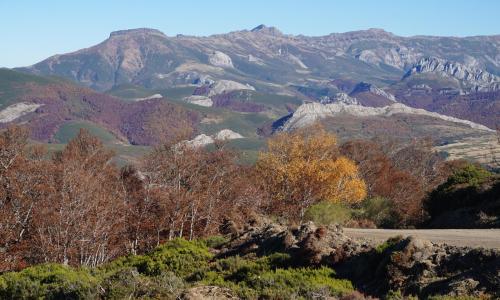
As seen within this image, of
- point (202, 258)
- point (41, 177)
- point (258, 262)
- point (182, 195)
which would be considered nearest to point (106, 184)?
point (41, 177)

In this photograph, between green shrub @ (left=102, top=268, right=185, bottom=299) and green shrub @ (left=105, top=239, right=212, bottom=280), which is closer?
green shrub @ (left=102, top=268, right=185, bottom=299)

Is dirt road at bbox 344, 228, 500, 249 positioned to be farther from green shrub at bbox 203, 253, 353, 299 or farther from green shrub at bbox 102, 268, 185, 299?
green shrub at bbox 102, 268, 185, 299

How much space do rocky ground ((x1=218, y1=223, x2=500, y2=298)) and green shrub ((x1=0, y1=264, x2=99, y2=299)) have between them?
668 cm

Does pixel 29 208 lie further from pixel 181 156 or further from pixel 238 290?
pixel 238 290

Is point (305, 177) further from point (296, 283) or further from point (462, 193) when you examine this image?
point (296, 283)

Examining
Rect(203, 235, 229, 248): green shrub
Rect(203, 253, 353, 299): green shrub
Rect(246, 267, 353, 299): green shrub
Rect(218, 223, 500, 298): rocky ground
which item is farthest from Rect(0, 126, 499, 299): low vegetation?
Rect(246, 267, 353, 299): green shrub

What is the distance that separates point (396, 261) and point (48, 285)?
1182 centimetres

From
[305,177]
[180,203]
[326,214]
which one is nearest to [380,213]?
[326,214]

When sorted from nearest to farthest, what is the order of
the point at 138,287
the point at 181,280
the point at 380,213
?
the point at 138,287 < the point at 181,280 < the point at 380,213

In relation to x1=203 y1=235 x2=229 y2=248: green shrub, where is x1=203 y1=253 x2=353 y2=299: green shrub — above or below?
above

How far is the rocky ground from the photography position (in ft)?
47.7

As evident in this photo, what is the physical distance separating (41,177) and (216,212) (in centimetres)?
1649

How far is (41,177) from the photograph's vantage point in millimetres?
49469

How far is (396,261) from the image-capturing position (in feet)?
53.1
